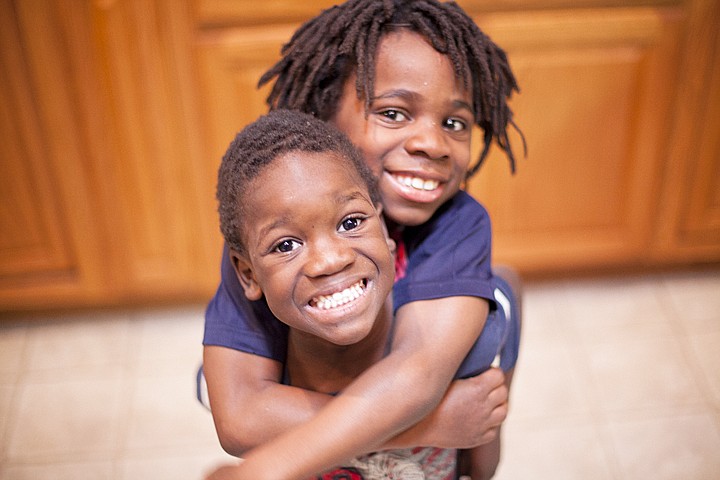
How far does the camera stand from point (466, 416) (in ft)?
2.93

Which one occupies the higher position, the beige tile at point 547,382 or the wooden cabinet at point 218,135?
the wooden cabinet at point 218,135

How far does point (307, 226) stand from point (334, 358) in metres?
0.19

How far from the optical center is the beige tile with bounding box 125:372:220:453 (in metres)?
1.69

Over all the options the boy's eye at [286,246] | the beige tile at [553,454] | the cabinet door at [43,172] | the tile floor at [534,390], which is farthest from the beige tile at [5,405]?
the boy's eye at [286,246]

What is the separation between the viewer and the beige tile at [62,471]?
163 centimetres

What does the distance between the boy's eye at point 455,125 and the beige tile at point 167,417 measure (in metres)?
0.97

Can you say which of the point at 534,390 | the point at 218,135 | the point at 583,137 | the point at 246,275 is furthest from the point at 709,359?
the point at 246,275

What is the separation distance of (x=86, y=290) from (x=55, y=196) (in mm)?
248

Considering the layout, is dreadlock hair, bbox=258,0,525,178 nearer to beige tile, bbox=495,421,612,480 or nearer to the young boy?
the young boy

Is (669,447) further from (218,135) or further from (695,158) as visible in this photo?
(218,135)

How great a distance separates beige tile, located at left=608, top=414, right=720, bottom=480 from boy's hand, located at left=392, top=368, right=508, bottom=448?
2.61 ft

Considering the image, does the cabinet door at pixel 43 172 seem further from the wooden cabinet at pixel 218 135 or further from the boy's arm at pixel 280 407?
the boy's arm at pixel 280 407

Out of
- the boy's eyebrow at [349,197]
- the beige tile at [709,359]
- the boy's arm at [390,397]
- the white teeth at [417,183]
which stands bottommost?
the beige tile at [709,359]

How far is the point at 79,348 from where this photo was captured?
189cm
